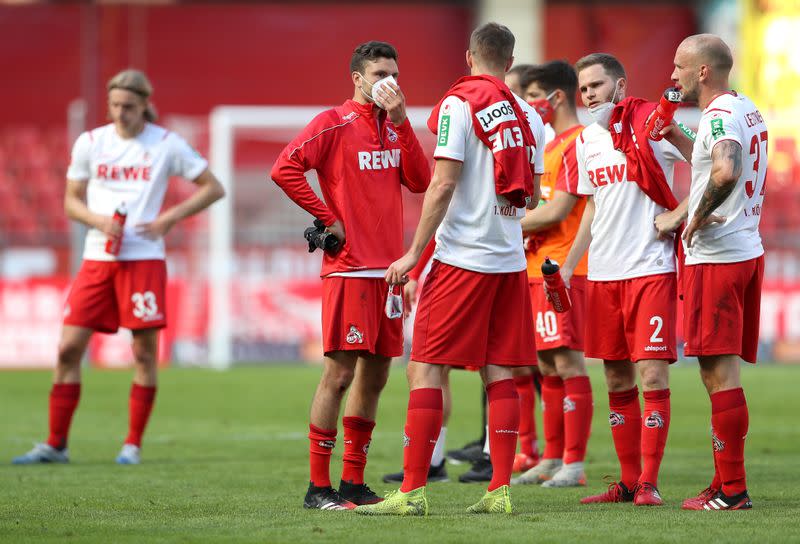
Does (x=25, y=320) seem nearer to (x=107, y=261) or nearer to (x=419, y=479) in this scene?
(x=107, y=261)

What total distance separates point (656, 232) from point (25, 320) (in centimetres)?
1468

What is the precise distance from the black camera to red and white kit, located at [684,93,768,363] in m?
1.64

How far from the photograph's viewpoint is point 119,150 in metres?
→ 8.73

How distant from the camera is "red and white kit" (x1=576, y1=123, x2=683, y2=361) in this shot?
6352mm

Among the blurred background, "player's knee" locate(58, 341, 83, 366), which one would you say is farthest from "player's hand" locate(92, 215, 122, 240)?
the blurred background

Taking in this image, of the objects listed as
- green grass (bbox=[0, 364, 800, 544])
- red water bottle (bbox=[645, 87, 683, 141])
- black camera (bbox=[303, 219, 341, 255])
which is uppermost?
red water bottle (bbox=[645, 87, 683, 141])

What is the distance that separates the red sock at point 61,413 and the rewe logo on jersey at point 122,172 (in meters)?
1.38

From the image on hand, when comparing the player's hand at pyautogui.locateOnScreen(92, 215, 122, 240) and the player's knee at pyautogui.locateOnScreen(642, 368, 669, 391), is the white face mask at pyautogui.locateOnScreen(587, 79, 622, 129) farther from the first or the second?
the player's hand at pyautogui.locateOnScreen(92, 215, 122, 240)

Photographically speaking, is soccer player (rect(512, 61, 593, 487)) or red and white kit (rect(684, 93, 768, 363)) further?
soccer player (rect(512, 61, 593, 487))

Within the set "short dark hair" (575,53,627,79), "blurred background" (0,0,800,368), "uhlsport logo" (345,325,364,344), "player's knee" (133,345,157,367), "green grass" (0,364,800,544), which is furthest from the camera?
"blurred background" (0,0,800,368)

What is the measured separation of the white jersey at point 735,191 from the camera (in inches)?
234

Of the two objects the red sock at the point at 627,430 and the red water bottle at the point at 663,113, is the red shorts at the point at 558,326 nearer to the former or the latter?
the red sock at the point at 627,430

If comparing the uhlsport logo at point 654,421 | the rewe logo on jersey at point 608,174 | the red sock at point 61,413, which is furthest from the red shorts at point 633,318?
the red sock at point 61,413

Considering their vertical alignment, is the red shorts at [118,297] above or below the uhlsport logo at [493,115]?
below
